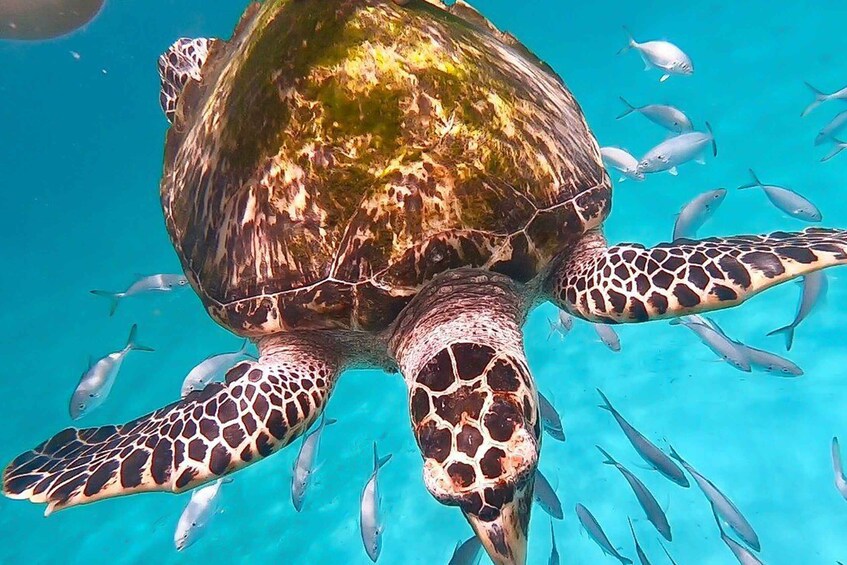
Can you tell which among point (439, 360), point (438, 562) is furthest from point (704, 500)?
point (439, 360)

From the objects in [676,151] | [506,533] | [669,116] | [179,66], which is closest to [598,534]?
[506,533]

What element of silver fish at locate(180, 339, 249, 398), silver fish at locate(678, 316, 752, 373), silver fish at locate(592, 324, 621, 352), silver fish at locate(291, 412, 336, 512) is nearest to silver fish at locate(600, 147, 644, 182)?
silver fish at locate(592, 324, 621, 352)

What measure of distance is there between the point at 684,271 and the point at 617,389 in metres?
5.05

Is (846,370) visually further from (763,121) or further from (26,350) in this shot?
(26,350)

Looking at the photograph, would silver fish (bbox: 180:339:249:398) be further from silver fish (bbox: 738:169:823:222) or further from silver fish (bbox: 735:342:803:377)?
silver fish (bbox: 738:169:823:222)

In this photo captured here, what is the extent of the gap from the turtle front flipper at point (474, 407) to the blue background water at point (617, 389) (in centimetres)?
424

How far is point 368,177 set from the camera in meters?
2.91

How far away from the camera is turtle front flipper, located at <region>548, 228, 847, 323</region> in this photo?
2.80m

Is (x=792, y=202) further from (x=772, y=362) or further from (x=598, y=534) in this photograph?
(x=598, y=534)

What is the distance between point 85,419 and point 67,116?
3138 centimetres

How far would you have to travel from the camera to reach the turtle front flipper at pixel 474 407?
2.25 metres

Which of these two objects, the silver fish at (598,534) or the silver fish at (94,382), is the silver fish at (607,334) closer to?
the silver fish at (598,534)

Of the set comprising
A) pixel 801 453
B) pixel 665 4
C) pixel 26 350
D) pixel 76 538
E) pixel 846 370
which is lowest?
pixel 76 538

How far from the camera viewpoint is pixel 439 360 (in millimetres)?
2662
